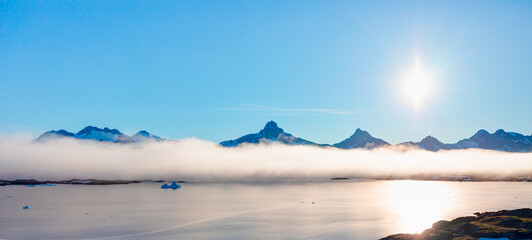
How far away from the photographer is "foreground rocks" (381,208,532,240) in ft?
198

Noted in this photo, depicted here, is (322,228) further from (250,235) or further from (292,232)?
(250,235)

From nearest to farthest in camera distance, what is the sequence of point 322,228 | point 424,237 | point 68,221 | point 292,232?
point 424,237
point 292,232
point 322,228
point 68,221

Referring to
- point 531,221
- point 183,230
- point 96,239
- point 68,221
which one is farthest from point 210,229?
point 531,221

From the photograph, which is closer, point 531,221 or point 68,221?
point 531,221

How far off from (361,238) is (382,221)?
30.8 metres

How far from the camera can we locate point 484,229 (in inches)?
2517

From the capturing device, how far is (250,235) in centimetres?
7269

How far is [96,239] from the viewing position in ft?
221

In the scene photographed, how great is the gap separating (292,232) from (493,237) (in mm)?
35635

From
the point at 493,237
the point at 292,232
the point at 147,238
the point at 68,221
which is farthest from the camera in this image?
the point at 68,221

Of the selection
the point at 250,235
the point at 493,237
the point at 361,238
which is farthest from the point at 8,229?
the point at 493,237

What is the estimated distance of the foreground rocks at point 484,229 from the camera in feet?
198

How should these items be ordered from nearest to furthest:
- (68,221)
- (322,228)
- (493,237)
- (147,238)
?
(493,237), (147,238), (322,228), (68,221)

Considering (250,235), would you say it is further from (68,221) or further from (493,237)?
(68,221)
